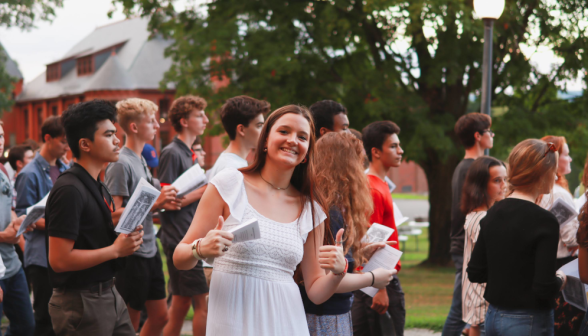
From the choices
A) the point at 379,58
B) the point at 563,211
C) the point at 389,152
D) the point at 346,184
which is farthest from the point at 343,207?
the point at 379,58

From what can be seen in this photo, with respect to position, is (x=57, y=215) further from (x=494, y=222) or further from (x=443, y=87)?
(x=443, y=87)

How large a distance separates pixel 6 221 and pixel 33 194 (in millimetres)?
824

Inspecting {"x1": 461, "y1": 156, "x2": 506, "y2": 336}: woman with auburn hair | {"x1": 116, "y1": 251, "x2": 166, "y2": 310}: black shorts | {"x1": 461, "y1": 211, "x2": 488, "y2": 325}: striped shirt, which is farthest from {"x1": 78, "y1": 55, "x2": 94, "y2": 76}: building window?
{"x1": 461, "y1": 211, "x2": 488, "y2": 325}: striped shirt

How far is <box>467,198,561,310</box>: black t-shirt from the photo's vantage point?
343cm

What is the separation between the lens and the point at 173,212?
18.5 ft

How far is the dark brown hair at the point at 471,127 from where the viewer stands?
20.6 ft

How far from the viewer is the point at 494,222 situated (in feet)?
12.0

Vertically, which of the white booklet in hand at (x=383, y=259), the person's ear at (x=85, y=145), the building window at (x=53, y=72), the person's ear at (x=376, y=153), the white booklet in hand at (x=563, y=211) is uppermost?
the building window at (x=53, y=72)

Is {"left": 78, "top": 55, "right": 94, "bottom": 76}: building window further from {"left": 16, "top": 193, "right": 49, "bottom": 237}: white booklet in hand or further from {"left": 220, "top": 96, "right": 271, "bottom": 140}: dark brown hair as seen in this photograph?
{"left": 16, "top": 193, "right": 49, "bottom": 237}: white booklet in hand

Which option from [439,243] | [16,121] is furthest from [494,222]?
[16,121]

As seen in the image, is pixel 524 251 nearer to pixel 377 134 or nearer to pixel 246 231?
pixel 246 231

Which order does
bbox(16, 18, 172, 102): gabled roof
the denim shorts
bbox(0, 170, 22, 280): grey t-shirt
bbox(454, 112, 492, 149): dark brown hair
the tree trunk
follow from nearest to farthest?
the denim shorts < bbox(0, 170, 22, 280): grey t-shirt < bbox(454, 112, 492, 149): dark brown hair < the tree trunk < bbox(16, 18, 172, 102): gabled roof

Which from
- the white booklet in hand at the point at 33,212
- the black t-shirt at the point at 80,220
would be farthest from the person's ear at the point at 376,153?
the white booklet in hand at the point at 33,212

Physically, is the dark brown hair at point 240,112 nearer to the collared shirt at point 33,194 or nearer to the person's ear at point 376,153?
the person's ear at point 376,153
